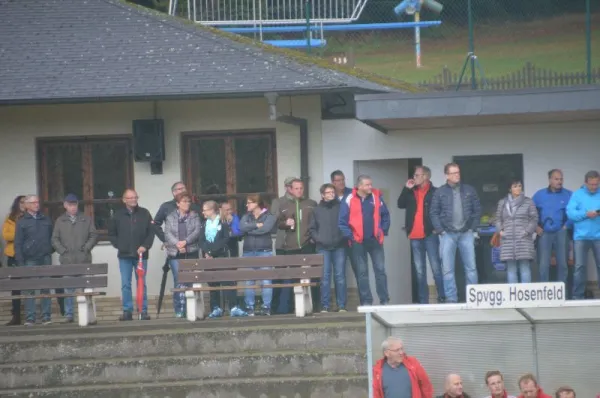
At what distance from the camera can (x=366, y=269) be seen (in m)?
16.8

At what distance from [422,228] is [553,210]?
1.64m

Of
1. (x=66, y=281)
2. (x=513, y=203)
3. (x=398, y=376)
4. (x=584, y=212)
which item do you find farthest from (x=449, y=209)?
(x=66, y=281)

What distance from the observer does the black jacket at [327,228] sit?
16.8m

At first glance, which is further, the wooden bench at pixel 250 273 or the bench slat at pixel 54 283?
the bench slat at pixel 54 283

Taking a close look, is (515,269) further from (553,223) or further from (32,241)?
(32,241)

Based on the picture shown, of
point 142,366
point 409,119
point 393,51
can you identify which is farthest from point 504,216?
point 393,51

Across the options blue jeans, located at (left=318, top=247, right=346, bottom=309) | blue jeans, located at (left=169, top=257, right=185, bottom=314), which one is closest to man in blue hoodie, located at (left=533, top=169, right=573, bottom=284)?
blue jeans, located at (left=318, top=247, right=346, bottom=309)

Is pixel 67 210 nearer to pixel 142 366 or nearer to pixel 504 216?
pixel 142 366

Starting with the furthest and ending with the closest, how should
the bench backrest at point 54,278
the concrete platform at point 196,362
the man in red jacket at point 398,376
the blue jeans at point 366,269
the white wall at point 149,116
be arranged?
the white wall at point 149,116, the blue jeans at point 366,269, the bench backrest at point 54,278, the concrete platform at point 196,362, the man in red jacket at point 398,376

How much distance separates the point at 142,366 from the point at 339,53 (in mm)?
18786

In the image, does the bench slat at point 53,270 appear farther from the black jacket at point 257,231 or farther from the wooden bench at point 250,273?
the black jacket at point 257,231

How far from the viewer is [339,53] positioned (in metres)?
33.0

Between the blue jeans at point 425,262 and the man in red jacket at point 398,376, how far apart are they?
391cm

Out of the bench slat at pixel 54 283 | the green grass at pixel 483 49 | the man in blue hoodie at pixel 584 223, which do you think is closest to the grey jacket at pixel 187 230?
the bench slat at pixel 54 283
